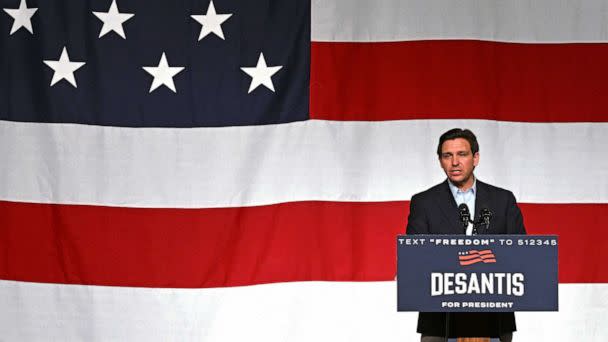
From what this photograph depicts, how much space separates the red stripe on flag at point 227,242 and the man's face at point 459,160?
93 centimetres

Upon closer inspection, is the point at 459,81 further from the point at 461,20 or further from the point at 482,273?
the point at 482,273

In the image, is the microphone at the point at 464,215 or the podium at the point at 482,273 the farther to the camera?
the microphone at the point at 464,215

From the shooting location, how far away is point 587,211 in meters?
3.70

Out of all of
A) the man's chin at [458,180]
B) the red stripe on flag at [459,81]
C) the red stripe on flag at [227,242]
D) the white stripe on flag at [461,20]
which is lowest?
the red stripe on flag at [227,242]

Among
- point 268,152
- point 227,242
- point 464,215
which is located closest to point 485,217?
point 464,215

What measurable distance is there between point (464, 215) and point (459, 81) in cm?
124

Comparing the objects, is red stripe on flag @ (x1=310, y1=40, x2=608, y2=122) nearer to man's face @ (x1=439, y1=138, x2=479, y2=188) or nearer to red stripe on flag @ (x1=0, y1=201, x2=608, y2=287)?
red stripe on flag @ (x1=0, y1=201, x2=608, y2=287)

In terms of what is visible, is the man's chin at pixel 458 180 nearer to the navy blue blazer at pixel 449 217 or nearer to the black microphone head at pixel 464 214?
the navy blue blazer at pixel 449 217

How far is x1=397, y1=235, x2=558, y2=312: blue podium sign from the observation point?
7.83ft

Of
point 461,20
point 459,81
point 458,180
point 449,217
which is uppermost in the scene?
point 461,20

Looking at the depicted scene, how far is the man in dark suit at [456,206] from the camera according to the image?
2.68 m

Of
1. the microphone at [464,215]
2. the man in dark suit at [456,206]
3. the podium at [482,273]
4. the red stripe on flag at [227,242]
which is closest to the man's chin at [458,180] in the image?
the man in dark suit at [456,206]

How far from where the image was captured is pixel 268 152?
374 centimetres

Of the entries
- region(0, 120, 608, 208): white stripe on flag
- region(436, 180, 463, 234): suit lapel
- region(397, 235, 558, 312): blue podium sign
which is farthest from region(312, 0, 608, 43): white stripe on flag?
region(397, 235, 558, 312): blue podium sign
